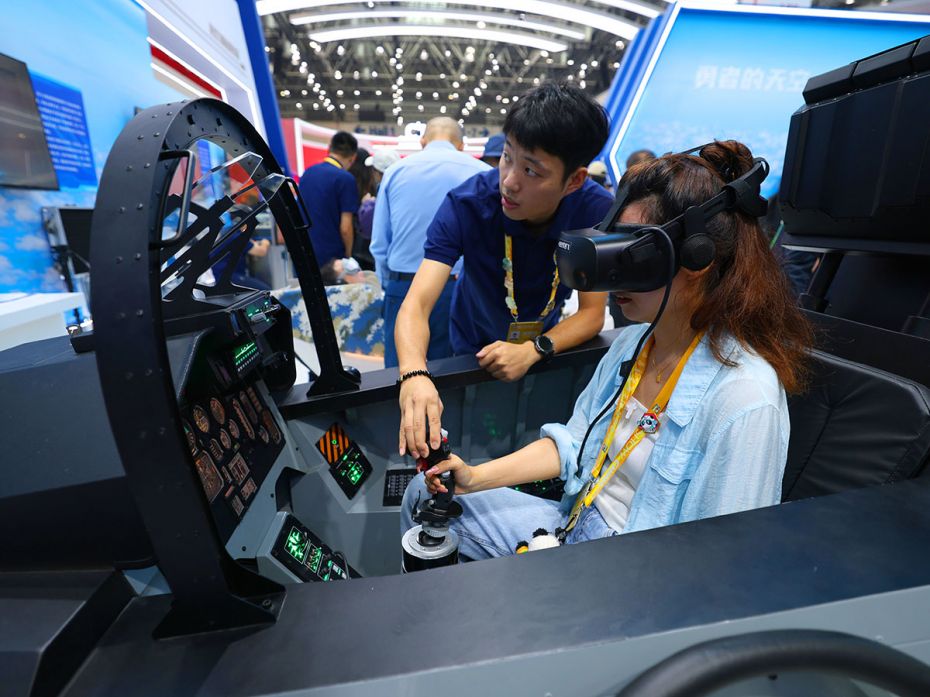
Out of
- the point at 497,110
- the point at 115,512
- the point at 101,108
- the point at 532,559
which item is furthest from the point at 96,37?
the point at 497,110

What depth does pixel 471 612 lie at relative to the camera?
0.60m

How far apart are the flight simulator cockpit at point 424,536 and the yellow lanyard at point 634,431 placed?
23 cm

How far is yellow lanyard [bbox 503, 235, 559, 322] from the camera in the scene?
1505 mm

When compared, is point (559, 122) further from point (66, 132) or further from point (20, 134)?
point (66, 132)

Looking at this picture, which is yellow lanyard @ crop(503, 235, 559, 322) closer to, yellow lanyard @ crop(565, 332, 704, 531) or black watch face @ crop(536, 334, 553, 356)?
black watch face @ crop(536, 334, 553, 356)

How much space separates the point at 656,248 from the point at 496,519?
2.18ft

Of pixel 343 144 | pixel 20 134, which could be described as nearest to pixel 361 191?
pixel 343 144

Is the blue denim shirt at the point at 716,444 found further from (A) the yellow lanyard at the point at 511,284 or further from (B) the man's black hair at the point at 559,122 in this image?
(A) the yellow lanyard at the point at 511,284

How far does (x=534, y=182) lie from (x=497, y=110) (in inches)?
745

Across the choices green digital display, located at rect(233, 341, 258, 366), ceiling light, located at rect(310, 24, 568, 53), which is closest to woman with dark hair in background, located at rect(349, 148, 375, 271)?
green digital display, located at rect(233, 341, 258, 366)

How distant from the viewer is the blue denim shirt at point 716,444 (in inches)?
29.6

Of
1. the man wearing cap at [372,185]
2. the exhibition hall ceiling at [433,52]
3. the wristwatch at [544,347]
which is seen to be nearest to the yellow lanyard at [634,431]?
the wristwatch at [544,347]

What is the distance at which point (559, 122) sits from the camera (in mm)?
1172

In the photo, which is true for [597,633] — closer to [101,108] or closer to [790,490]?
[790,490]
